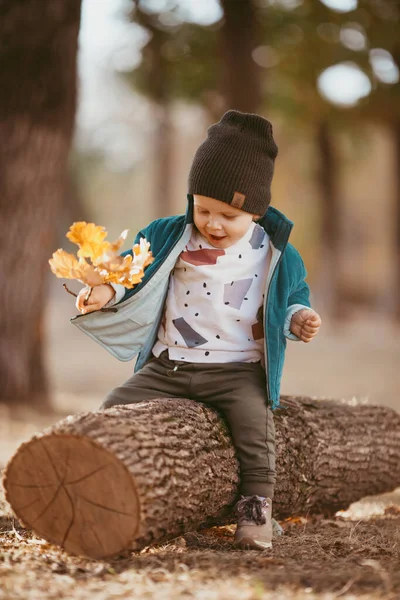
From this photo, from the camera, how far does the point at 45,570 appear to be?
2.75 m

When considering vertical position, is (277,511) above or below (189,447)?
below

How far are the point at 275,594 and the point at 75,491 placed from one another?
0.83 metres

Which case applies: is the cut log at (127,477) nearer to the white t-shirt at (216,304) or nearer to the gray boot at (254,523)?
the gray boot at (254,523)

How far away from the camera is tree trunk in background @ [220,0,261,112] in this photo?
32.9 feet

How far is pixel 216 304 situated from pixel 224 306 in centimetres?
4

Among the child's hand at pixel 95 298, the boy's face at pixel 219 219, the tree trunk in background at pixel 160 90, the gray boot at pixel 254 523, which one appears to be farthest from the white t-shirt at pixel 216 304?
the tree trunk in background at pixel 160 90

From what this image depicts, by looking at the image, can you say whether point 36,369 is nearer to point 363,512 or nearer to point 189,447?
point 363,512

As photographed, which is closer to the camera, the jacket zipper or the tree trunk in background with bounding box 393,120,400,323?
the jacket zipper

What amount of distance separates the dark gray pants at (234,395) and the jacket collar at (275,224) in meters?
0.60

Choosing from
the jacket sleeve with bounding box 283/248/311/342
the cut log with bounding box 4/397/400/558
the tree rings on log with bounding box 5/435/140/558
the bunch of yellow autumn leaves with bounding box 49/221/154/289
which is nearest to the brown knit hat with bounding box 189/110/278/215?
the jacket sleeve with bounding box 283/248/311/342

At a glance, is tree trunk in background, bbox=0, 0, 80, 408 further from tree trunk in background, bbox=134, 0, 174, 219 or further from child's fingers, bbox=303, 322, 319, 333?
tree trunk in background, bbox=134, 0, 174, 219

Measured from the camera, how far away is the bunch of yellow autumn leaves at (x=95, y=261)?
3.06 m

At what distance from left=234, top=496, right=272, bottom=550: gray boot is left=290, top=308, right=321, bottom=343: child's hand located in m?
0.74

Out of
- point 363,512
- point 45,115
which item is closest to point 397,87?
point 45,115
